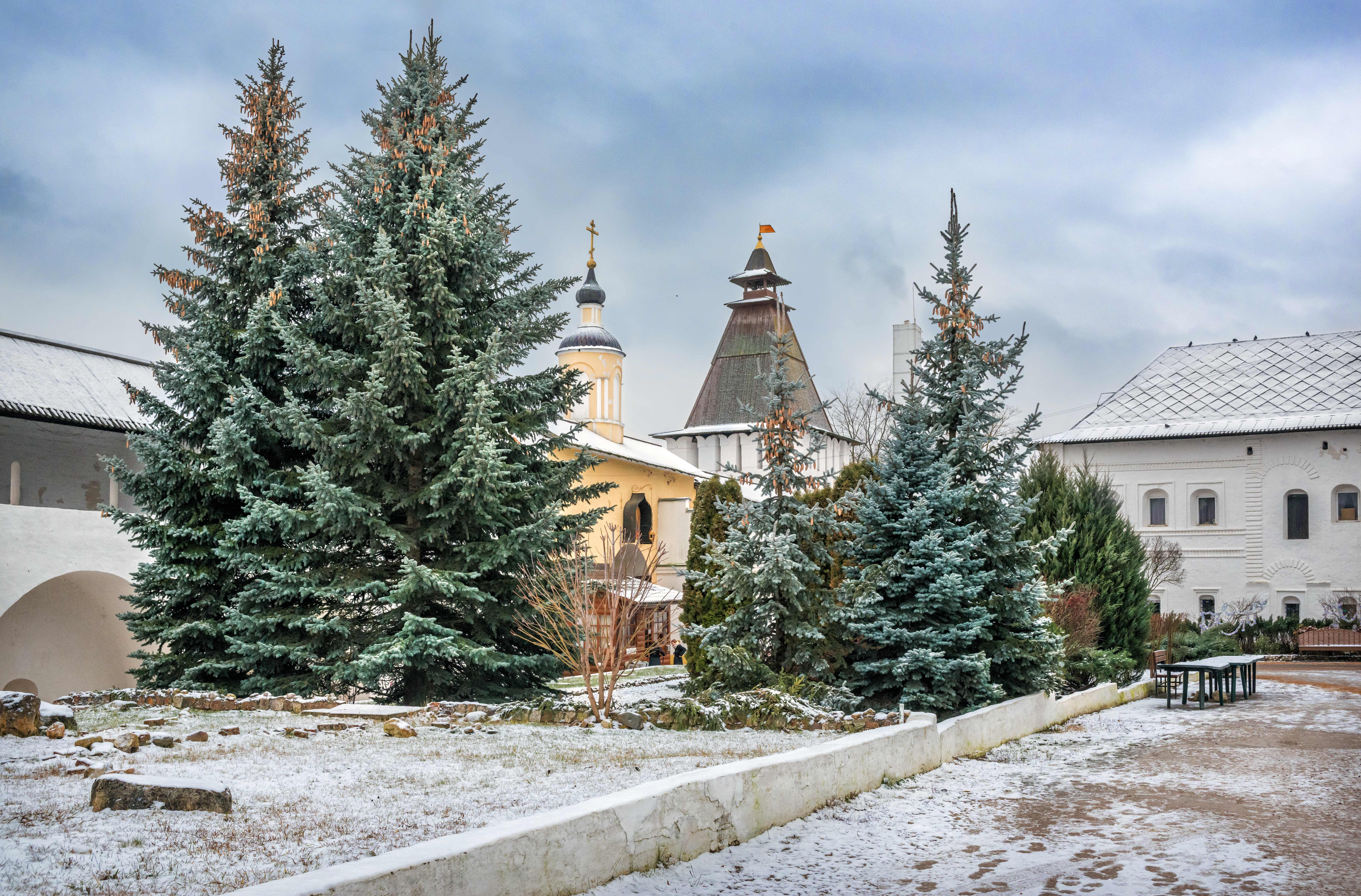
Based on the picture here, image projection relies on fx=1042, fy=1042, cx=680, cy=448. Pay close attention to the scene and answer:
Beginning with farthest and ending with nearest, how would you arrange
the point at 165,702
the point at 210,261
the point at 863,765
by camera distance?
the point at 210,261 < the point at 165,702 < the point at 863,765

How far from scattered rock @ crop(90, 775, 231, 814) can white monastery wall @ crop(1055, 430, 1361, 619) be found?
3265 centimetres

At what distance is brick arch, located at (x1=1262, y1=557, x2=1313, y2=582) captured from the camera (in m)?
33.2

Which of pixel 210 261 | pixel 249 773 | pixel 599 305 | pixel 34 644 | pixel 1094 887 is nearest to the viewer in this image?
pixel 1094 887

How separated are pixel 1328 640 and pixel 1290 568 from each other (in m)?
4.85

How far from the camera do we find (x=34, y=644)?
53.5ft

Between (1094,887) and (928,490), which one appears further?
(928,490)

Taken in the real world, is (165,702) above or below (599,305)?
below

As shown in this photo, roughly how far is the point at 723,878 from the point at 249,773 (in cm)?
324

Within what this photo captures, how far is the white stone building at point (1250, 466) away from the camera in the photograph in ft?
109

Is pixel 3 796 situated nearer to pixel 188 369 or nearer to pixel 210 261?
pixel 188 369

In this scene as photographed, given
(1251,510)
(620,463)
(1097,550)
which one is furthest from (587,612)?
(1251,510)

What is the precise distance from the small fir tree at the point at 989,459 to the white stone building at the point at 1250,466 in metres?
20.2

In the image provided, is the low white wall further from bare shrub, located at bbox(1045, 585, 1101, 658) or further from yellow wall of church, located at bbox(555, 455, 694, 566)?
yellow wall of church, located at bbox(555, 455, 694, 566)

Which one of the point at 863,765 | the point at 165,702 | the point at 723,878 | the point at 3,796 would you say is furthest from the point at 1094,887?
the point at 165,702
